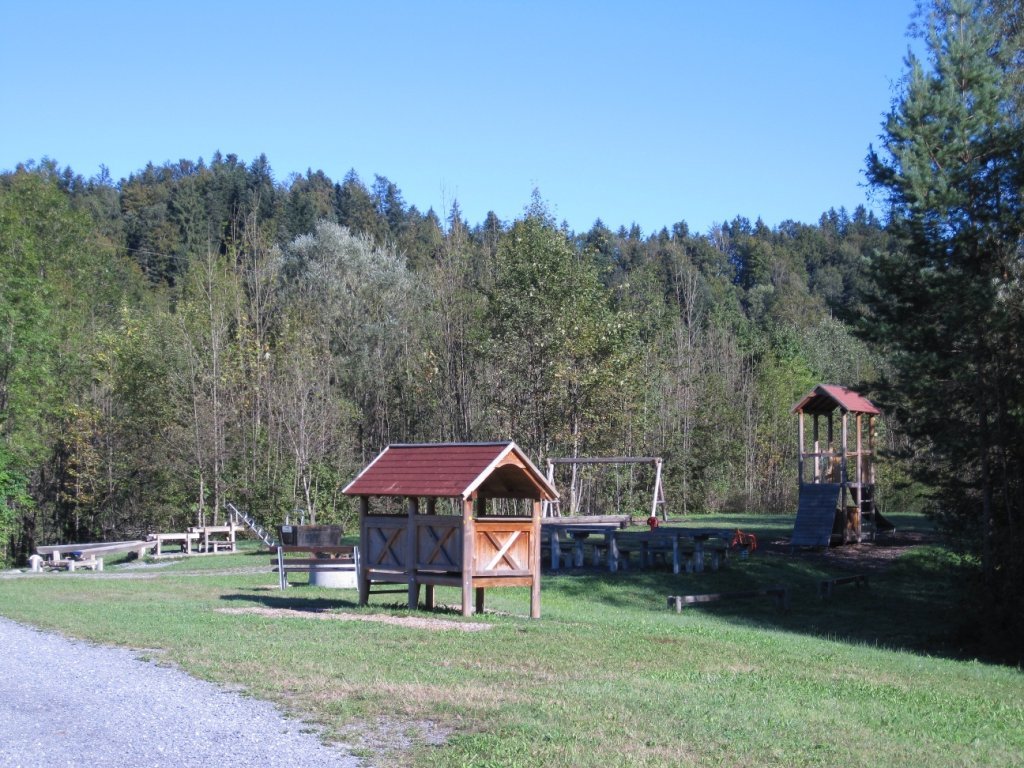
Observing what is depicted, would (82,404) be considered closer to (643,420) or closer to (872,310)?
(643,420)

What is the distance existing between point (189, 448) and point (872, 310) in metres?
23.7

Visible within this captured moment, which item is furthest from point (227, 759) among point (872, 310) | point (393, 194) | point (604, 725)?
point (393, 194)

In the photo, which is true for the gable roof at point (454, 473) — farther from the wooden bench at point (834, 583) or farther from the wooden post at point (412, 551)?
the wooden bench at point (834, 583)

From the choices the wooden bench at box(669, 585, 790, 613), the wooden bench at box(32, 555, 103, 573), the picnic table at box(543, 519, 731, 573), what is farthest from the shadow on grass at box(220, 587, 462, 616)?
the wooden bench at box(32, 555, 103, 573)

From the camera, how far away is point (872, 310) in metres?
22.2

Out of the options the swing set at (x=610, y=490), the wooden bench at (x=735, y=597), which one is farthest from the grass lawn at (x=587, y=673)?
the swing set at (x=610, y=490)

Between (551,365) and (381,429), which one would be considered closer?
(551,365)

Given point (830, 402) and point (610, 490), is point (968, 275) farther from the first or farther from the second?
point (610, 490)

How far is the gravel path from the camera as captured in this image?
7.00 meters

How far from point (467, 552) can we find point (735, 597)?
7329 millimetres

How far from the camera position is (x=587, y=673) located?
34.1 ft

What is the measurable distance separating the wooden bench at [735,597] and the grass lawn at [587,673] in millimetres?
276

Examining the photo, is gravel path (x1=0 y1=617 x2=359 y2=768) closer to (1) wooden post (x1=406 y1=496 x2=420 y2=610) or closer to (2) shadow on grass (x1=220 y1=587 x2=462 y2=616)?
(1) wooden post (x1=406 y1=496 x2=420 y2=610)

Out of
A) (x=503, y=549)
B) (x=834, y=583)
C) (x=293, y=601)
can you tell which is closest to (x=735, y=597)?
(x=834, y=583)
